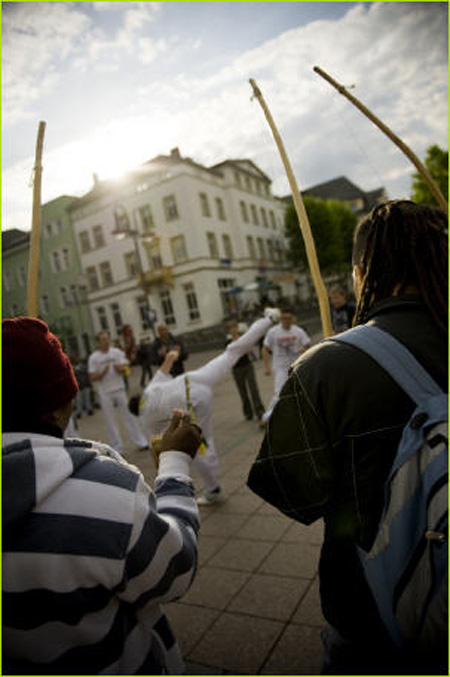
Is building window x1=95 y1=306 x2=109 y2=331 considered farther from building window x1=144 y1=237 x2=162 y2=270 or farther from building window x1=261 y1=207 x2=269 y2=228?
building window x1=261 y1=207 x2=269 y2=228

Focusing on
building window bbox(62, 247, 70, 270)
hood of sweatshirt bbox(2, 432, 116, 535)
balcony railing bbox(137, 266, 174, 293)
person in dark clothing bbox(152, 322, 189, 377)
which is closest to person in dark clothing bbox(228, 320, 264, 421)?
person in dark clothing bbox(152, 322, 189, 377)

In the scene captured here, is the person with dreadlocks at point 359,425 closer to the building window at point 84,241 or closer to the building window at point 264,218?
the building window at point 84,241

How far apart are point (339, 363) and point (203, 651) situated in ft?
7.25

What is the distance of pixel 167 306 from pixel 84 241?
392 inches

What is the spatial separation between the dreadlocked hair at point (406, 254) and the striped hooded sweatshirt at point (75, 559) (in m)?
0.94

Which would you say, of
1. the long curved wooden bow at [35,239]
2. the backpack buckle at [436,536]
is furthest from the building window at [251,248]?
the backpack buckle at [436,536]

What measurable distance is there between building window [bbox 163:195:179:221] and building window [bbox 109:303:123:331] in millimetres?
8382

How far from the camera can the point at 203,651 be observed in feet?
8.62

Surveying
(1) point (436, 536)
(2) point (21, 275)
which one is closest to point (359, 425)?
(1) point (436, 536)

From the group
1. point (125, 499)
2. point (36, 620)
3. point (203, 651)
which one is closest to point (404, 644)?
point (125, 499)

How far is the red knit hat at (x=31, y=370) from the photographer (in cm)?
124

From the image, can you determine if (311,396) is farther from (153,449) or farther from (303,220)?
(303,220)

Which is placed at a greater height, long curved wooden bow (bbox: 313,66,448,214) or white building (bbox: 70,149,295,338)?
white building (bbox: 70,149,295,338)

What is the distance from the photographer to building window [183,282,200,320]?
3353cm
